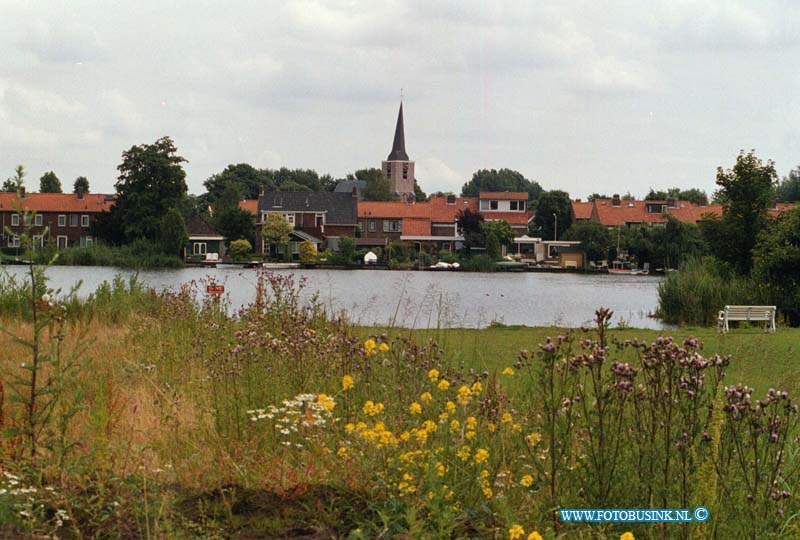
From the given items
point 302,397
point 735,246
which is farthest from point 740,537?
point 735,246

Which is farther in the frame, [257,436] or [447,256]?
[447,256]

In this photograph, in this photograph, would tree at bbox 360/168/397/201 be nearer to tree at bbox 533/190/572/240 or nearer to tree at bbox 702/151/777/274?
tree at bbox 533/190/572/240

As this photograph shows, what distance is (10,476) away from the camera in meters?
4.60

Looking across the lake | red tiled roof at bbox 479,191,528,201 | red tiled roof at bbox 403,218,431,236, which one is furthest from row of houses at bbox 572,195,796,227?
the lake

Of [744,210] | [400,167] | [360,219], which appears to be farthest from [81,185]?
[744,210]

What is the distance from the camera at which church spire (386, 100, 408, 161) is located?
146 meters

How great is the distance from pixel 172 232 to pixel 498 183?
113m

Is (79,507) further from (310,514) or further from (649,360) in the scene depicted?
(649,360)

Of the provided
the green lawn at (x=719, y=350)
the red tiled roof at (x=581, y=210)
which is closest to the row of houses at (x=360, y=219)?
the red tiled roof at (x=581, y=210)

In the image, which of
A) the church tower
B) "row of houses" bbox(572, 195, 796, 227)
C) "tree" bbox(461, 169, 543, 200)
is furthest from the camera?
"tree" bbox(461, 169, 543, 200)

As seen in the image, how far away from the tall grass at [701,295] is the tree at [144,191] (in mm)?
51005

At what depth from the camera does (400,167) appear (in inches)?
5689

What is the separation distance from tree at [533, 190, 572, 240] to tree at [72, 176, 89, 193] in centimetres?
4865

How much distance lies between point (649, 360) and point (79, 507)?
2881 mm
